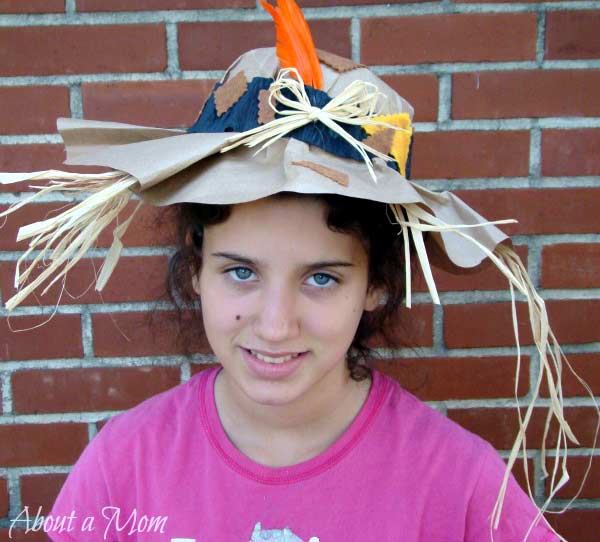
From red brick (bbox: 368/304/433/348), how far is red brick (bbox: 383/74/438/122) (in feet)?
1.55

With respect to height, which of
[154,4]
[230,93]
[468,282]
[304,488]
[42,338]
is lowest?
[304,488]

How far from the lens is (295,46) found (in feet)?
3.55

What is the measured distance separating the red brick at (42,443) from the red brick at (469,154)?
1.09 metres

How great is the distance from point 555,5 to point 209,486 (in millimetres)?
1330

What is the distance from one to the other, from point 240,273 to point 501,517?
0.65m

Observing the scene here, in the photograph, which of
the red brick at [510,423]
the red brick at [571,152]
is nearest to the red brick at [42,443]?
the red brick at [510,423]

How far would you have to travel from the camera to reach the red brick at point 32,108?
1546 millimetres

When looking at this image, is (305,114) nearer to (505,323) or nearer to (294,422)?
(294,422)

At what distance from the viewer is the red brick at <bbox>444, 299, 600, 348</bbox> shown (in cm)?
164

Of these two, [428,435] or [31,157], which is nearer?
[428,435]

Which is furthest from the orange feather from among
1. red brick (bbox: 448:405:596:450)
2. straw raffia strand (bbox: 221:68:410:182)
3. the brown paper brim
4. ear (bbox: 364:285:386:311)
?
red brick (bbox: 448:405:596:450)

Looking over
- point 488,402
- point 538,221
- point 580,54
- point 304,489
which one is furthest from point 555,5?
point 304,489

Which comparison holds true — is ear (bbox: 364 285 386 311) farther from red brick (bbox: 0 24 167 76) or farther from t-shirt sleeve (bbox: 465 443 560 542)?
red brick (bbox: 0 24 167 76)

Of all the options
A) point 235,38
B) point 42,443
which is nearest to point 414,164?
point 235,38
